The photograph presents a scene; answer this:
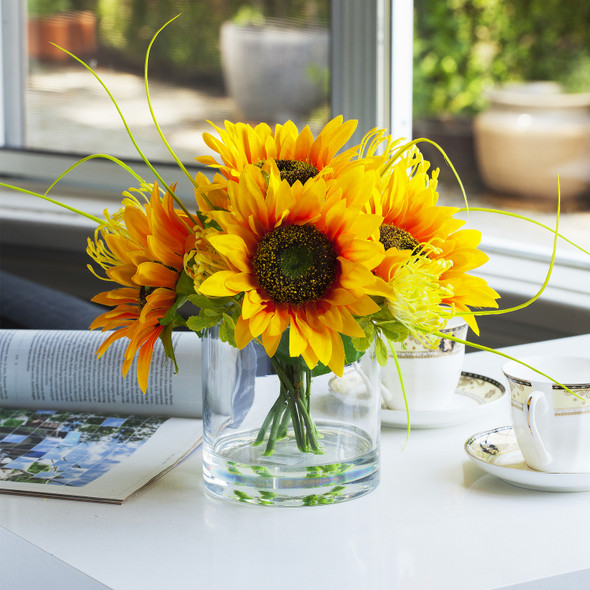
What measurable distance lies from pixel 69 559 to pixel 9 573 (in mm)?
67

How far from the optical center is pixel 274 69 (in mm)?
2098

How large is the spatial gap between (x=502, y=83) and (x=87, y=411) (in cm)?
306

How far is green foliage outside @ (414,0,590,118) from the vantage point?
3.46 metres

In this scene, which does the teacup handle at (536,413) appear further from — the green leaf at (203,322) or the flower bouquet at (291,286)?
the green leaf at (203,322)

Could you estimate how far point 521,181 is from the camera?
249 cm

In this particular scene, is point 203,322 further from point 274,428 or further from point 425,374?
point 425,374

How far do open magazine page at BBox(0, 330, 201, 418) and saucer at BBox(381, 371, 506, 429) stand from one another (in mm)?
192

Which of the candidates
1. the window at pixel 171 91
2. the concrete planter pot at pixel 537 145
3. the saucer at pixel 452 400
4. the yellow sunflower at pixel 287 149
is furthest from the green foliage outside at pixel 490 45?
the yellow sunflower at pixel 287 149

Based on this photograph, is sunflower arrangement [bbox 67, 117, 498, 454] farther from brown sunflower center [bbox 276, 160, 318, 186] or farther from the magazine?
the magazine

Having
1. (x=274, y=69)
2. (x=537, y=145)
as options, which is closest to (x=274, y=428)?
(x=274, y=69)

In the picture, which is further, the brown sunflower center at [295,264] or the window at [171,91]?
the window at [171,91]

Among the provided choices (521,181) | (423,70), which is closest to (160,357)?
(521,181)

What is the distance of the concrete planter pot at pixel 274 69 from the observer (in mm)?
1958

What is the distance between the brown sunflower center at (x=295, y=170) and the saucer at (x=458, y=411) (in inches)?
11.5
